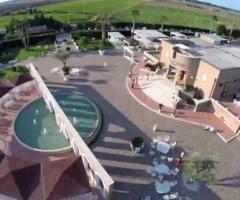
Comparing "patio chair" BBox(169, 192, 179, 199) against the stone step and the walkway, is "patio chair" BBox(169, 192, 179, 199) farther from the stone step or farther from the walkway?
the stone step

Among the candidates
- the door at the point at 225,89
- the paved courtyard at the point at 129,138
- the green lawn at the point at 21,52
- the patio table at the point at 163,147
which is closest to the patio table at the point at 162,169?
the paved courtyard at the point at 129,138

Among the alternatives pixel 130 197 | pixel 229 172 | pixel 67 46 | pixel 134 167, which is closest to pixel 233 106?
pixel 229 172

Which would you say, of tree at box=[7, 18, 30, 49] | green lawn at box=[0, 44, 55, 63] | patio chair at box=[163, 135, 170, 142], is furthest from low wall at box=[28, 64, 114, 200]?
tree at box=[7, 18, 30, 49]

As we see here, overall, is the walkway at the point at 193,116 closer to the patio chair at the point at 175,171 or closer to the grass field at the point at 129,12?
the patio chair at the point at 175,171

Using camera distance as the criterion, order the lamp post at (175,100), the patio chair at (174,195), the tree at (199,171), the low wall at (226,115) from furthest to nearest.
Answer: the lamp post at (175,100)
the low wall at (226,115)
the patio chair at (174,195)
the tree at (199,171)

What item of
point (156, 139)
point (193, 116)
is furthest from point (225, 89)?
point (156, 139)

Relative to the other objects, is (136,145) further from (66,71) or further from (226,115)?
(66,71)

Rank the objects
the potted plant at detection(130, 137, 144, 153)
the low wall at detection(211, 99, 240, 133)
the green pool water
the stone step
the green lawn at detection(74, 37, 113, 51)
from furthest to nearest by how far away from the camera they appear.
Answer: the green lawn at detection(74, 37, 113, 51)
the stone step
the low wall at detection(211, 99, 240, 133)
the green pool water
the potted plant at detection(130, 137, 144, 153)
